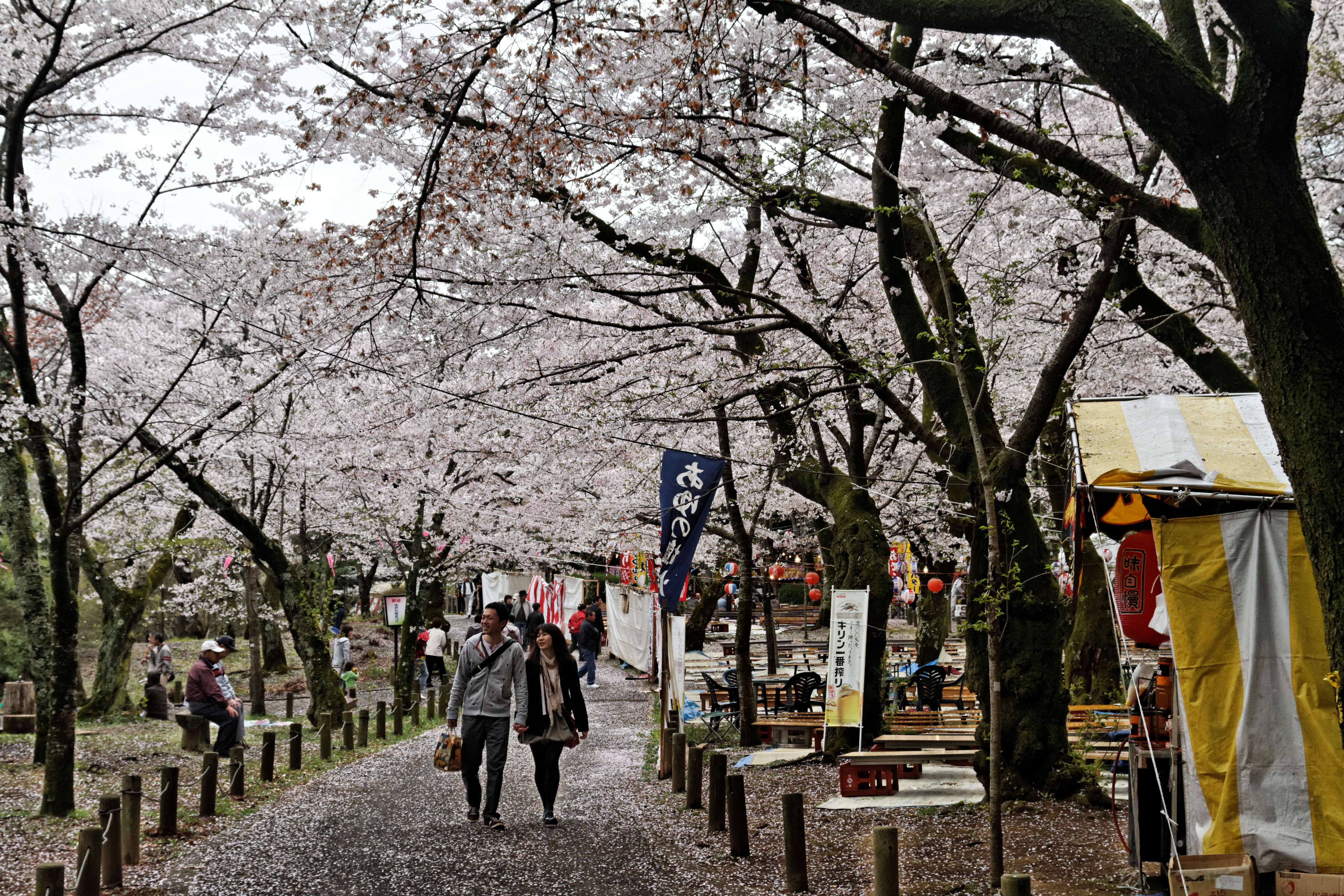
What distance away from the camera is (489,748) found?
8695mm

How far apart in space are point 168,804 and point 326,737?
482 cm

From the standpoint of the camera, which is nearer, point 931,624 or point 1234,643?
point 1234,643

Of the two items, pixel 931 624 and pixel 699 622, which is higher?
pixel 931 624

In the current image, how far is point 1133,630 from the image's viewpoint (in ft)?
25.0

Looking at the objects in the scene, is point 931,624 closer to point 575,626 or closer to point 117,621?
point 575,626

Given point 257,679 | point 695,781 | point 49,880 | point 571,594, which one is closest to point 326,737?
point 695,781

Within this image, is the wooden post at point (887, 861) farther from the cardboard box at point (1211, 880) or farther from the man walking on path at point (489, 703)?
the man walking on path at point (489, 703)

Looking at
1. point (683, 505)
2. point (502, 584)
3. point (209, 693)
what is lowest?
point (209, 693)

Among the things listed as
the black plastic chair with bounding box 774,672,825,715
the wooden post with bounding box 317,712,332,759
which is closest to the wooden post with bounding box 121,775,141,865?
the wooden post with bounding box 317,712,332,759

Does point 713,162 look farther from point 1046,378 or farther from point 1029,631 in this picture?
point 1029,631

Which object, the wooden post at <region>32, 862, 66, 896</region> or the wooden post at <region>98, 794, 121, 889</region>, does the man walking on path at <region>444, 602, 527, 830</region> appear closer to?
the wooden post at <region>98, 794, 121, 889</region>

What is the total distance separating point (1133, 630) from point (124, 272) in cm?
904

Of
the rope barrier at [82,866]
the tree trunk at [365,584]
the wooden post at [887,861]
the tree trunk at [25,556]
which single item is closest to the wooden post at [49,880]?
the rope barrier at [82,866]

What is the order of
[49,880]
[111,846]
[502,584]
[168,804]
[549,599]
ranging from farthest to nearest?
[502,584], [549,599], [168,804], [111,846], [49,880]
